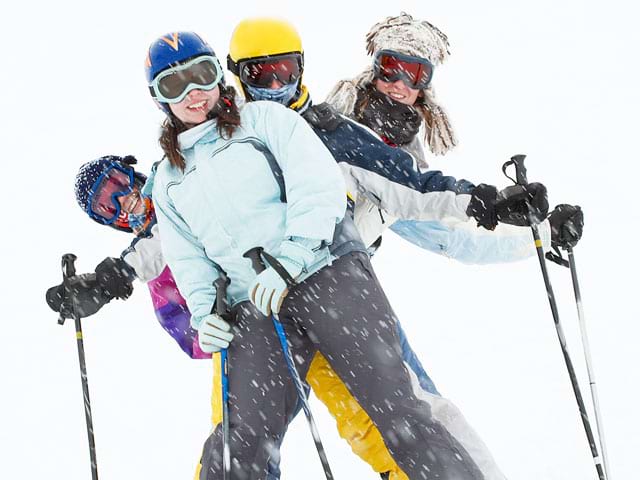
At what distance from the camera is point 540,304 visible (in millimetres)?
8602

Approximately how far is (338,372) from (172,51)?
1400 mm

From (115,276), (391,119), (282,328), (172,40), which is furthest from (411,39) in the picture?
(115,276)

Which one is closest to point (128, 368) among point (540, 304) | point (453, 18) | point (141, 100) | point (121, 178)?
point (540, 304)

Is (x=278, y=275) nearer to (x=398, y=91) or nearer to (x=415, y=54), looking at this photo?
(x=398, y=91)

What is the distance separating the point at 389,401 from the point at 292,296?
1.76 ft

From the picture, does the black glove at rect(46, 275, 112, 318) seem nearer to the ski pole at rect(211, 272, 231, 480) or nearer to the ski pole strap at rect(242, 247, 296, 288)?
the ski pole at rect(211, 272, 231, 480)

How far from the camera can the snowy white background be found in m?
6.20

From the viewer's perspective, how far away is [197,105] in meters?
3.14

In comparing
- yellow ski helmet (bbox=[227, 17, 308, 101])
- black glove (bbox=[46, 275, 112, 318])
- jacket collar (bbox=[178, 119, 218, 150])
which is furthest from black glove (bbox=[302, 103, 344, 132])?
black glove (bbox=[46, 275, 112, 318])

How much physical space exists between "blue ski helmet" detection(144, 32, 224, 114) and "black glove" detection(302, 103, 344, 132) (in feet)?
1.44

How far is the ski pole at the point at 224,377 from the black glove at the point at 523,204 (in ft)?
3.75

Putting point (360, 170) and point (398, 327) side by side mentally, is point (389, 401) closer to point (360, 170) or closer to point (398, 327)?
point (398, 327)

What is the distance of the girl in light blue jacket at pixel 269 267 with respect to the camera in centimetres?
295

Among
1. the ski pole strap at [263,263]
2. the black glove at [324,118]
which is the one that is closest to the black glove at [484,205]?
the black glove at [324,118]
